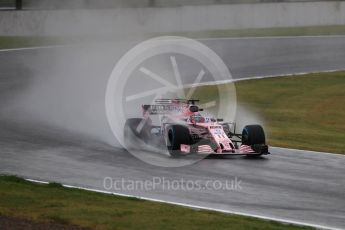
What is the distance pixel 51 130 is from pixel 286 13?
25.4m

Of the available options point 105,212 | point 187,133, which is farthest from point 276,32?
point 105,212

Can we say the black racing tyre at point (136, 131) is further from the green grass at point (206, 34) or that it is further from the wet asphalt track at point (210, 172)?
the green grass at point (206, 34)

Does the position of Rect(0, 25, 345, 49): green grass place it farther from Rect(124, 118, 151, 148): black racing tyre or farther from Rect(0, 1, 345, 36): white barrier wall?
Rect(124, 118, 151, 148): black racing tyre

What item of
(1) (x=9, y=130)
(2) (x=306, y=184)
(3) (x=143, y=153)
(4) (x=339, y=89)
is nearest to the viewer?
(2) (x=306, y=184)

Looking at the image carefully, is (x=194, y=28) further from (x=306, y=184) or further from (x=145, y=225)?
(x=145, y=225)

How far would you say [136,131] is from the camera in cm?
2011

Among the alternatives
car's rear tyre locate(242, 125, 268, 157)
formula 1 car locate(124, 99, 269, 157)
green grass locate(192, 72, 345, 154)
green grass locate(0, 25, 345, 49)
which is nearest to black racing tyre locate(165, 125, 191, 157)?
formula 1 car locate(124, 99, 269, 157)

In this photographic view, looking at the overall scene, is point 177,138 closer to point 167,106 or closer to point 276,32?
point 167,106

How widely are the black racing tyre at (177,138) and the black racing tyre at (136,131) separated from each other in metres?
1.33

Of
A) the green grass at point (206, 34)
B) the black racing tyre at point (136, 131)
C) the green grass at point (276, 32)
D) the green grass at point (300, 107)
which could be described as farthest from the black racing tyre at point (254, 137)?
the green grass at point (276, 32)

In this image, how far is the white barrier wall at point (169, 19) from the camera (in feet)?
129

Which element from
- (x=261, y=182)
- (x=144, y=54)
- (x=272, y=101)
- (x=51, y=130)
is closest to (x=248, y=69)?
(x=144, y=54)

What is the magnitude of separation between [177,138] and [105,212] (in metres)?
5.85

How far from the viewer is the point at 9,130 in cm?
2186
